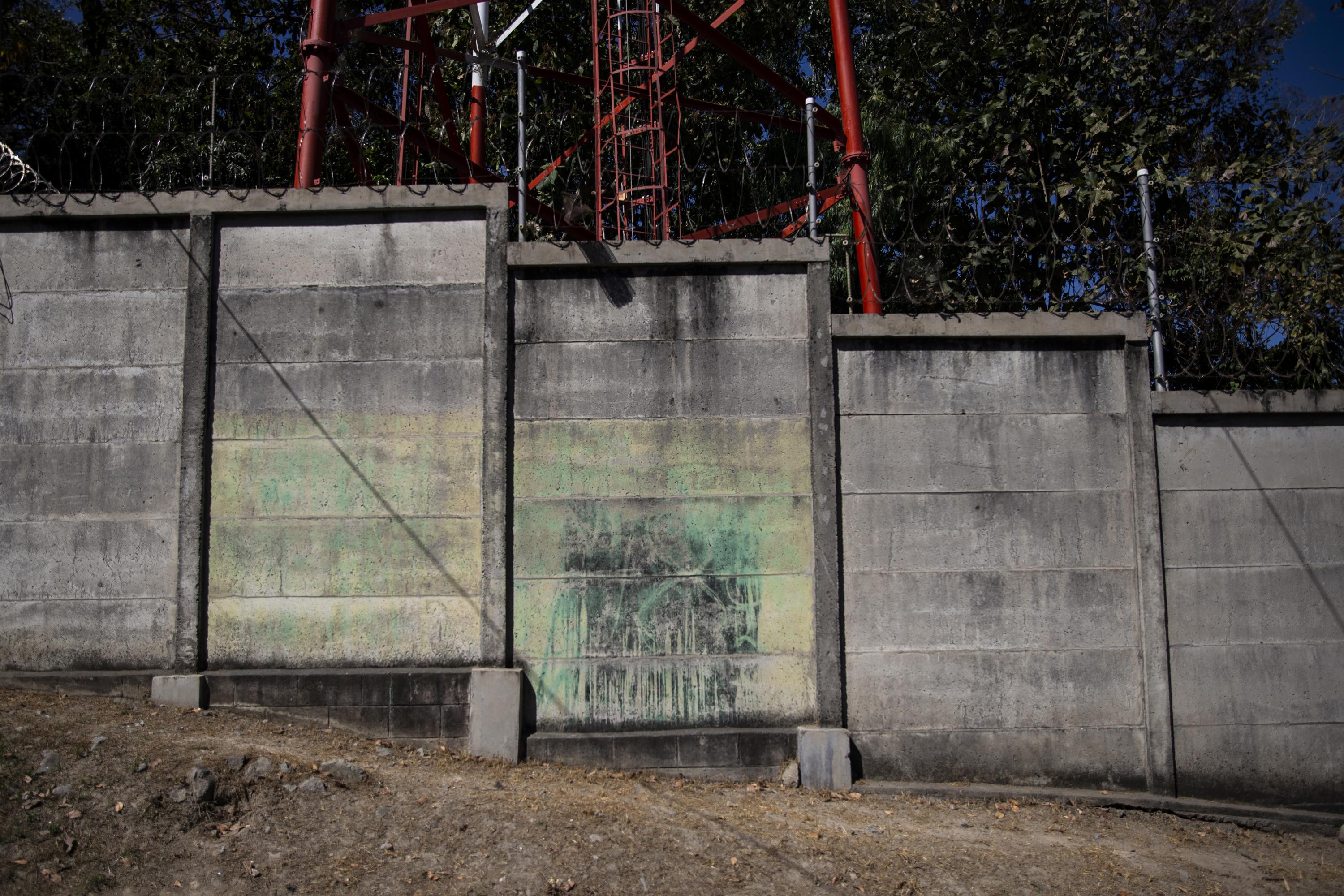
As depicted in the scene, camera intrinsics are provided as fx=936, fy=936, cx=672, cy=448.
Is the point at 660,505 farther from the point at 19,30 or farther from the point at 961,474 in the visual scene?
the point at 19,30

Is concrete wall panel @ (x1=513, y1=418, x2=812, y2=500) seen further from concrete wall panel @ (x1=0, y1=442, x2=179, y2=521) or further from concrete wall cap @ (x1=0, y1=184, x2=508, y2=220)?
concrete wall panel @ (x1=0, y1=442, x2=179, y2=521)

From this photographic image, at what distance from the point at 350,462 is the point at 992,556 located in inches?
163

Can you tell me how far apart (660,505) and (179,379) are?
3.16 metres

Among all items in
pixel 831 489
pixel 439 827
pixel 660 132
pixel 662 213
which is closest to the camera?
pixel 439 827

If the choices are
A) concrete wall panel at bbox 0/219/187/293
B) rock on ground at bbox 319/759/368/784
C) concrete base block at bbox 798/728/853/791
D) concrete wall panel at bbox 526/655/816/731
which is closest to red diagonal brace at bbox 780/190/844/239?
concrete wall panel at bbox 526/655/816/731

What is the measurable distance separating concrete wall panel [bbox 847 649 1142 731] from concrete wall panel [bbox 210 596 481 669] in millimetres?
2491

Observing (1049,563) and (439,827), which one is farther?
(1049,563)

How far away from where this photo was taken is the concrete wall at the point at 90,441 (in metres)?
5.84

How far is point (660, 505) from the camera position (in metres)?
5.92

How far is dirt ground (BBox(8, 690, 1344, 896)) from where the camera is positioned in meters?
4.49

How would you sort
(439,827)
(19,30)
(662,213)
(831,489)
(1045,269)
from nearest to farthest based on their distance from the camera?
(439,827), (831,489), (662,213), (1045,269), (19,30)

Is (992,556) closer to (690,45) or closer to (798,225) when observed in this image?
(798,225)

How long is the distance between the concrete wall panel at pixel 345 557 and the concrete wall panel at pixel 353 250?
5.06ft

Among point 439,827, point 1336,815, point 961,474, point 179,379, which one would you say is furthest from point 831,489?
point 179,379
